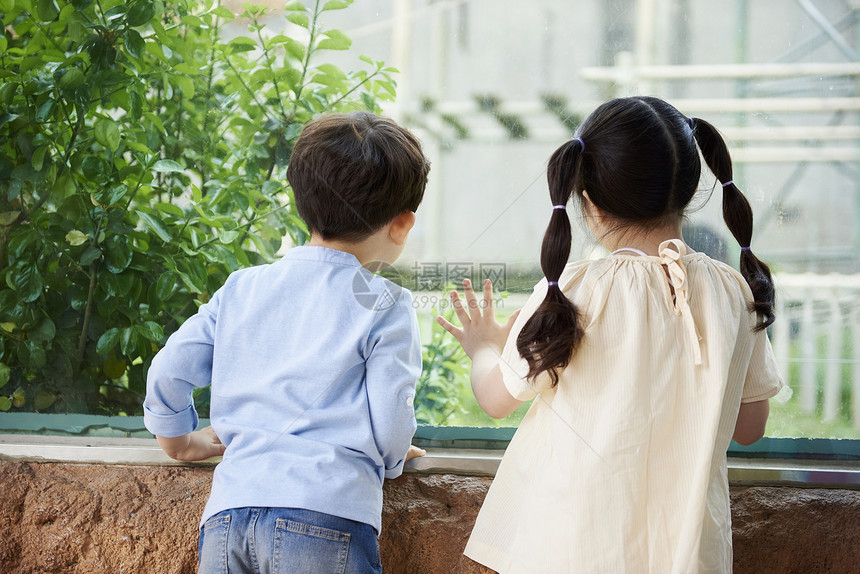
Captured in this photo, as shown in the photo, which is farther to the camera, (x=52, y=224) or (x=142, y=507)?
(x=52, y=224)

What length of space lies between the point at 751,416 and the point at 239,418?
26.6 inches

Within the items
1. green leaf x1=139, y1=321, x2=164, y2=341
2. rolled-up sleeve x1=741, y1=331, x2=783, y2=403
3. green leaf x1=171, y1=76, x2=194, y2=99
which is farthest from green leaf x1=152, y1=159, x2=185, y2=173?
rolled-up sleeve x1=741, y1=331, x2=783, y2=403

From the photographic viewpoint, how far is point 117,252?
1.27 metres

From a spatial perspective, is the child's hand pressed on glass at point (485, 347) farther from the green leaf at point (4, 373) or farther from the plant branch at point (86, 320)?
the green leaf at point (4, 373)

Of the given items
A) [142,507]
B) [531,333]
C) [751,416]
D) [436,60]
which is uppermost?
[436,60]

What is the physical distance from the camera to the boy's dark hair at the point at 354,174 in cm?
94

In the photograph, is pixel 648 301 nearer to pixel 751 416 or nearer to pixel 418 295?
pixel 751 416

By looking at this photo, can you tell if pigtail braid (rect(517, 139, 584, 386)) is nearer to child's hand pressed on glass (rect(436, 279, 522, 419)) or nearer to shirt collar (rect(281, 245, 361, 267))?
child's hand pressed on glass (rect(436, 279, 522, 419))

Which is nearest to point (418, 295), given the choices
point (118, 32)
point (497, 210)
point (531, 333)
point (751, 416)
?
point (497, 210)

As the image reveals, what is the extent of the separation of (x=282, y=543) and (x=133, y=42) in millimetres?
851

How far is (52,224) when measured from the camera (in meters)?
1.31

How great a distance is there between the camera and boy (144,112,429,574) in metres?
0.88

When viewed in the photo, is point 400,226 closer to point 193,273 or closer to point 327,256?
point 327,256

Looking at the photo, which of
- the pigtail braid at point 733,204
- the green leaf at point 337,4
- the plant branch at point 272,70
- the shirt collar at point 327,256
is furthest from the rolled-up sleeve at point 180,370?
the pigtail braid at point 733,204
